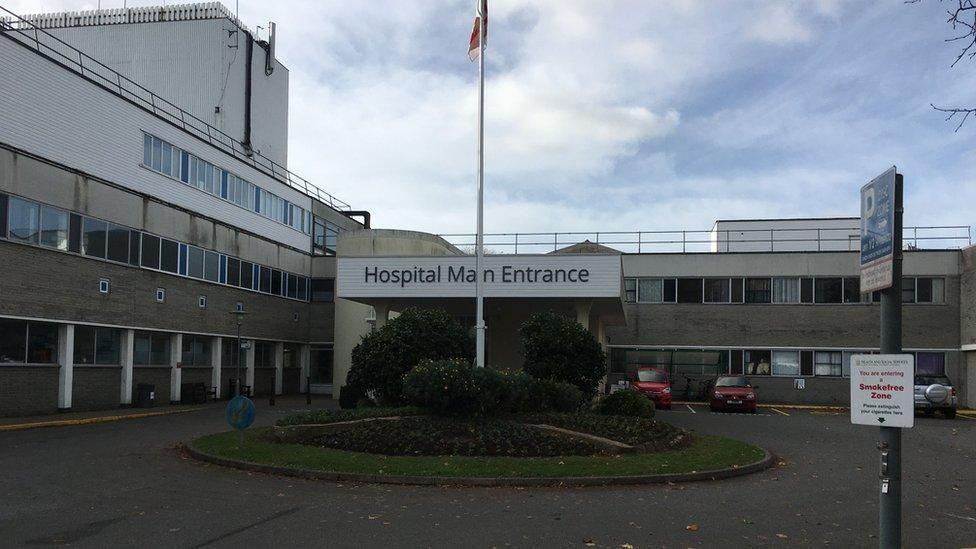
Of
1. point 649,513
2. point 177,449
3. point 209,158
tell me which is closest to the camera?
point 649,513

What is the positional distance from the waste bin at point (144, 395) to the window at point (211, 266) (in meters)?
6.17

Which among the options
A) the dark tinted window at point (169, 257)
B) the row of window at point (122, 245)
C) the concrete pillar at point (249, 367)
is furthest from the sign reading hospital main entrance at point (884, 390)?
the concrete pillar at point (249, 367)

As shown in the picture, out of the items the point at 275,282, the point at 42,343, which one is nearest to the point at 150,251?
the point at 42,343

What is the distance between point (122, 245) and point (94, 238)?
5.08 feet

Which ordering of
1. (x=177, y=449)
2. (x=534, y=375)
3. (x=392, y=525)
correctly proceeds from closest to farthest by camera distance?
(x=392, y=525), (x=177, y=449), (x=534, y=375)

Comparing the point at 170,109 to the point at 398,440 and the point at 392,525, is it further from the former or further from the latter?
the point at 392,525

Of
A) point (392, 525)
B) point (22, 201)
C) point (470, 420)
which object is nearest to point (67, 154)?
point (22, 201)

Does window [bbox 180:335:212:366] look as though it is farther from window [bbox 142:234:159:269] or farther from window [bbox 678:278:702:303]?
window [bbox 678:278:702:303]

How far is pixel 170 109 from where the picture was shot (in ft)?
143

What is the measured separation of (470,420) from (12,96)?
19.1 m

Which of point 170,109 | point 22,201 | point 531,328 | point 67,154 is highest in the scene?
point 170,109

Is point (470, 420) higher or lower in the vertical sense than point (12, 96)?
lower

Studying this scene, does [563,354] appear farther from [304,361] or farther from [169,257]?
[304,361]

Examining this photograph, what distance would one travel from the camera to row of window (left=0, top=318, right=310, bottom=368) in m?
23.9
